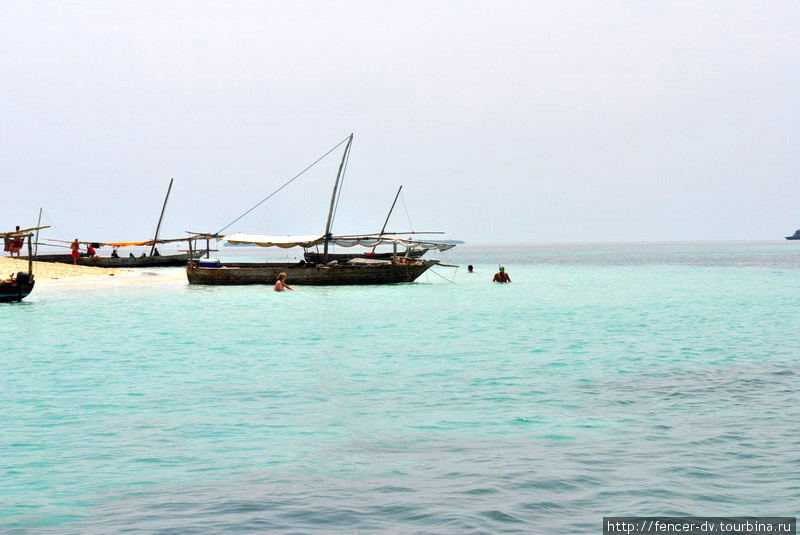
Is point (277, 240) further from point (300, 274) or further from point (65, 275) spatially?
point (65, 275)

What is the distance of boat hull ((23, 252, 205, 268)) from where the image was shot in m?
69.9

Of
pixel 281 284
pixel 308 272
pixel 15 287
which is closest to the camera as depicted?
pixel 15 287

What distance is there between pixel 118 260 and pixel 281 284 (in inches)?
1425

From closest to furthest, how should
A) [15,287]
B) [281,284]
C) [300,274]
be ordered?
[15,287] < [281,284] < [300,274]

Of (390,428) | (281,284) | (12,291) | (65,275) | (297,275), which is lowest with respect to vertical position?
(390,428)

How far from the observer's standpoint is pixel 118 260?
2852 inches

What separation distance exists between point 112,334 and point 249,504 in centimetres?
1792

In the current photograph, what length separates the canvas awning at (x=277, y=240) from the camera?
46062 mm

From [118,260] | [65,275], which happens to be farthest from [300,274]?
[118,260]

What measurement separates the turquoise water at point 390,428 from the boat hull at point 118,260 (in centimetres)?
4837

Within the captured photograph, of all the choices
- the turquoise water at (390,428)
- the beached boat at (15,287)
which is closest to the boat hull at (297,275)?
the beached boat at (15,287)

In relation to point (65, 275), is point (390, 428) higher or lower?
lower

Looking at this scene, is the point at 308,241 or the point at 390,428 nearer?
the point at 390,428

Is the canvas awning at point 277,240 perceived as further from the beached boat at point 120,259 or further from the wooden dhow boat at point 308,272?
the beached boat at point 120,259
